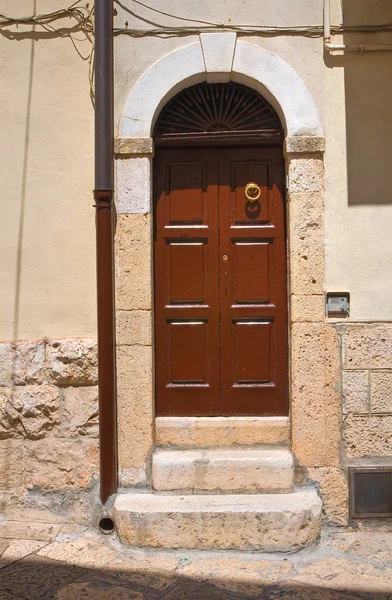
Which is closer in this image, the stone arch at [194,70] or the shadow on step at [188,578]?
the shadow on step at [188,578]

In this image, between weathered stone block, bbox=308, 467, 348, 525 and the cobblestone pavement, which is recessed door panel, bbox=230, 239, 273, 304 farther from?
the cobblestone pavement

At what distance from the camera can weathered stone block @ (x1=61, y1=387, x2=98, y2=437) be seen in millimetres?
4090

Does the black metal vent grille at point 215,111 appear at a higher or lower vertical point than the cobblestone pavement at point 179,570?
higher

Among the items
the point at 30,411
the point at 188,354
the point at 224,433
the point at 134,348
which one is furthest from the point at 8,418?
the point at 224,433

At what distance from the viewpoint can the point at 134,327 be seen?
4094 millimetres

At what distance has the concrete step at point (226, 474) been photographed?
156 inches

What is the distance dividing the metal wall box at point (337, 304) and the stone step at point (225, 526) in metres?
1.34

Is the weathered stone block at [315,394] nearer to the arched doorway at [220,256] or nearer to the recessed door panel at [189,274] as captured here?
the arched doorway at [220,256]

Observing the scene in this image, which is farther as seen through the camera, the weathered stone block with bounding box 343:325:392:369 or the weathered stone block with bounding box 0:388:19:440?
the weathered stone block with bounding box 0:388:19:440

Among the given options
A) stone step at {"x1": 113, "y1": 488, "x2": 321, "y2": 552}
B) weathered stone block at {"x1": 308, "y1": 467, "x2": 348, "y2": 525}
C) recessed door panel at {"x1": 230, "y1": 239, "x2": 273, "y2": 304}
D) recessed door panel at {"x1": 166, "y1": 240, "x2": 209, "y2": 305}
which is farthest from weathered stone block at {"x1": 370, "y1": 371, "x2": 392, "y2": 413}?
recessed door panel at {"x1": 166, "y1": 240, "x2": 209, "y2": 305}

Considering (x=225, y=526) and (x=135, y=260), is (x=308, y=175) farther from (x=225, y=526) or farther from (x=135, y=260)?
(x=225, y=526)

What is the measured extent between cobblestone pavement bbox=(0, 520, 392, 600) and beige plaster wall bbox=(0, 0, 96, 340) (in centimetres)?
148

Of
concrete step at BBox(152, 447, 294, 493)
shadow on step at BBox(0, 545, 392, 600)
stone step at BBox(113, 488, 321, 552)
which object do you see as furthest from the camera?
concrete step at BBox(152, 447, 294, 493)

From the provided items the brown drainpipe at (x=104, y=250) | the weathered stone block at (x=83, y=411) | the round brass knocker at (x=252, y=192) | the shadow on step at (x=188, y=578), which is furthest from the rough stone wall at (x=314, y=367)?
the weathered stone block at (x=83, y=411)
